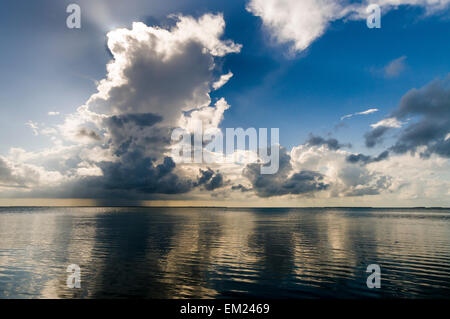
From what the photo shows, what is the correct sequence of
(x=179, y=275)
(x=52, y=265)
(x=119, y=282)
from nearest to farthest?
(x=119, y=282), (x=179, y=275), (x=52, y=265)

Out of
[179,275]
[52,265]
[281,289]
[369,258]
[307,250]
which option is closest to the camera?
[281,289]

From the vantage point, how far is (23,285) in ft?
96.0

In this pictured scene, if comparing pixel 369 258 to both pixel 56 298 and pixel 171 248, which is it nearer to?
pixel 171 248

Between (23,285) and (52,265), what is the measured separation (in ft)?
32.4

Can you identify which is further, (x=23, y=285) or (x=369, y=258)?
(x=369, y=258)

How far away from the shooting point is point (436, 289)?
27.7 metres

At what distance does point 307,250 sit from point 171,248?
27.0 metres

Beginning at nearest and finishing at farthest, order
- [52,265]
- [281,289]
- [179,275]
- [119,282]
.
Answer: [281,289], [119,282], [179,275], [52,265]
